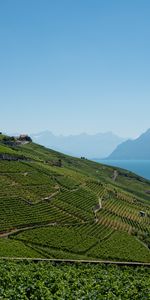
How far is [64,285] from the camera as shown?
136ft

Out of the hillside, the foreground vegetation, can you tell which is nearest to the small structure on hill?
the hillside

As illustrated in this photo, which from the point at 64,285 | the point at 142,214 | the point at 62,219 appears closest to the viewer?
the point at 64,285

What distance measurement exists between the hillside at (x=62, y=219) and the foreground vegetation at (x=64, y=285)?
712 inches

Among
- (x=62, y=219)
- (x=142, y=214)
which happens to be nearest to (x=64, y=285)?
(x=62, y=219)

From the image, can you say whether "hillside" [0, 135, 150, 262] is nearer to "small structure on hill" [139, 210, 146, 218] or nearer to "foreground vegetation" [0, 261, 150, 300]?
"small structure on hill" [139, 210, 146, 218]

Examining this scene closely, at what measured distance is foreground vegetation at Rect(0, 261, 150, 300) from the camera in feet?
123

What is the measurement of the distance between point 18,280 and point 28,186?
8087 cm

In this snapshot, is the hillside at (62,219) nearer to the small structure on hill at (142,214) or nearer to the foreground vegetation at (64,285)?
the small structure on hill at (142,214)

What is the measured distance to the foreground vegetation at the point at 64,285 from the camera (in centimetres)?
3762

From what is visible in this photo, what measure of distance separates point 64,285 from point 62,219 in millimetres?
61434

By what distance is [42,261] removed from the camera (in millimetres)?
57906

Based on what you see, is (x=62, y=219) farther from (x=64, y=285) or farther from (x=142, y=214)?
(x=64, y=285)

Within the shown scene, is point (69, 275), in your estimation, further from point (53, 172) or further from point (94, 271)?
point (53, 172)

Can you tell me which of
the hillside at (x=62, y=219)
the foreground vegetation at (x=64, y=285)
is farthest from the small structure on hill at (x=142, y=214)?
the foreground vegetation at (x=64, y=285)
